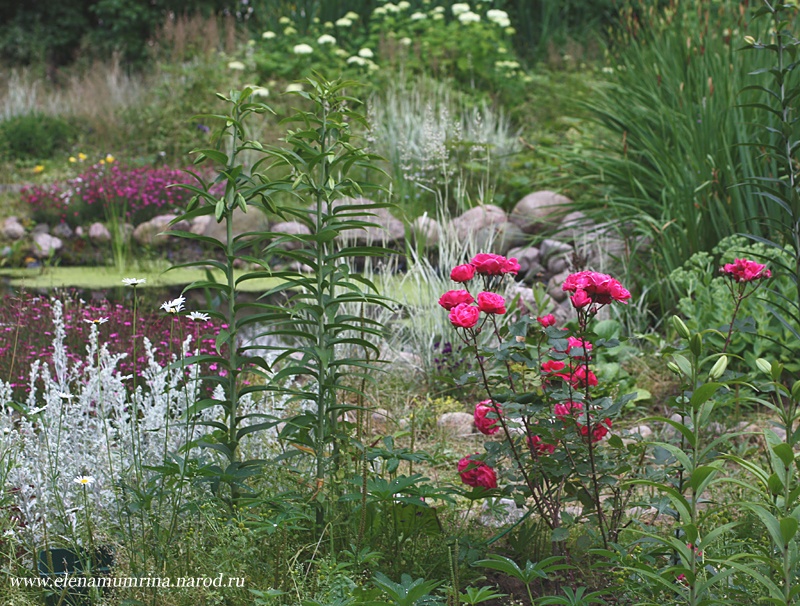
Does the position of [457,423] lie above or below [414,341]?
below

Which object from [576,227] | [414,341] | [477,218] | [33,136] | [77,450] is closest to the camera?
[77,450]

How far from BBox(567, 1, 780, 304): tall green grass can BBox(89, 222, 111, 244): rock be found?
4681 millimetres

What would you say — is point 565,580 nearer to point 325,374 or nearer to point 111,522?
point 325,374

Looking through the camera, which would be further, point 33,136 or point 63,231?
point 33,136

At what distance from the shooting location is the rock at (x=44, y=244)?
8.31 meters

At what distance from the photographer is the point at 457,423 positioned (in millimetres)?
4152

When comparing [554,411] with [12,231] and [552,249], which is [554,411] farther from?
[12,231]

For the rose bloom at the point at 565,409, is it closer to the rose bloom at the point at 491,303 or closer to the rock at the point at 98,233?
the rose bloom at the point at 491,303

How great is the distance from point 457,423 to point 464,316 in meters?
2.00

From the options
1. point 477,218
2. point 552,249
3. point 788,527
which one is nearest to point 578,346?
point 788,527

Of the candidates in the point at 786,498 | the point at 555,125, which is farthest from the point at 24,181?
the point at 786,498

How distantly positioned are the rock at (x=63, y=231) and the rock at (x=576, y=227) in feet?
17.3

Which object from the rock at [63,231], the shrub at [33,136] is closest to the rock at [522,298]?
the rock at [63,231]

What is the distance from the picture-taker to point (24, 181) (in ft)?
33.3
